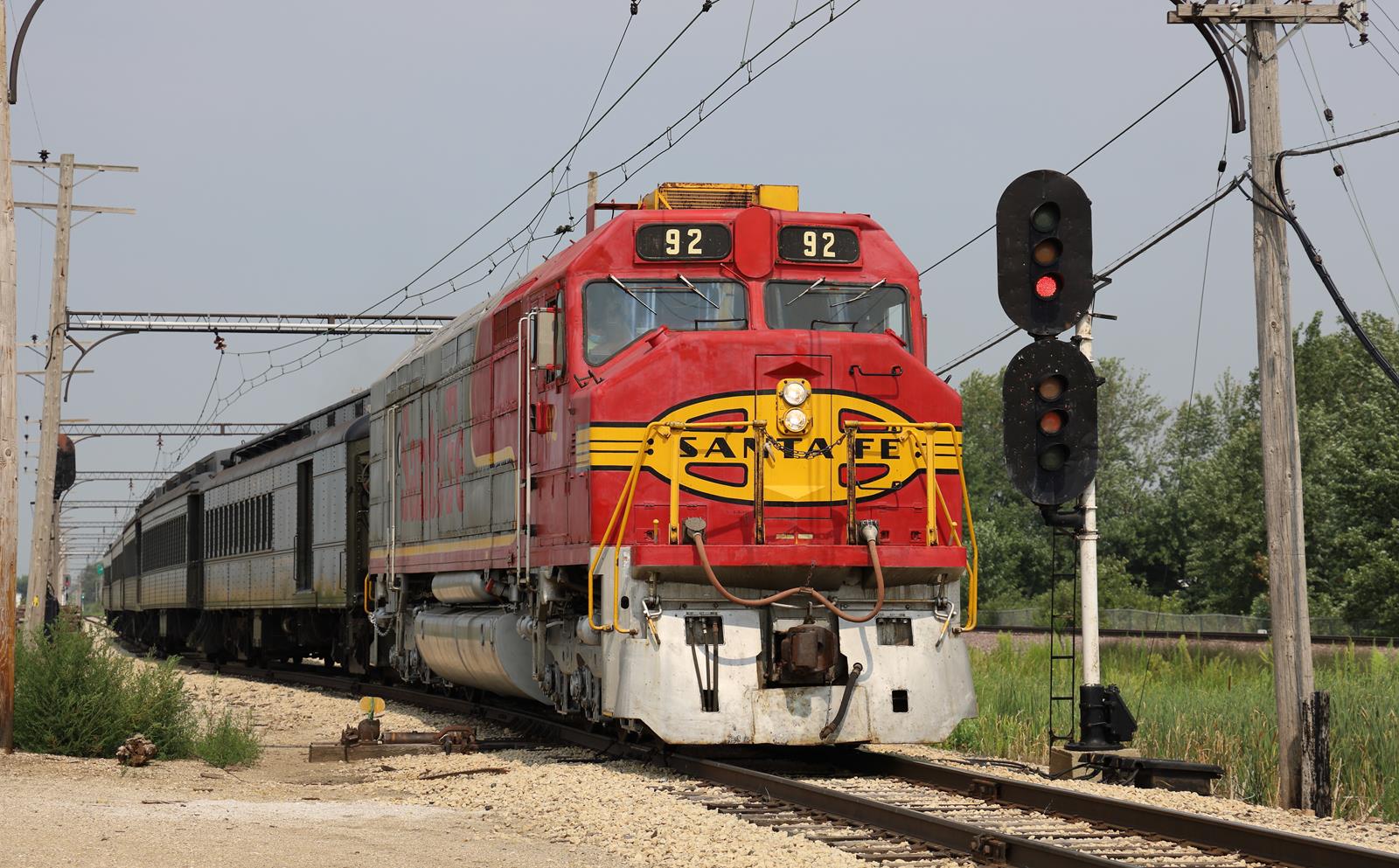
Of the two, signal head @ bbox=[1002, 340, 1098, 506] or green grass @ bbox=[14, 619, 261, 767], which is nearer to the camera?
signal head @ bbox=[1002, 340, 1098, 506]

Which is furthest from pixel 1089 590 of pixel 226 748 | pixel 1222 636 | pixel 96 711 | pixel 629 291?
pixel 1222 636

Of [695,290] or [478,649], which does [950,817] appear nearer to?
[695,290]

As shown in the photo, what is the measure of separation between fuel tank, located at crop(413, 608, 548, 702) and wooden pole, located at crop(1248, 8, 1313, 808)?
20.6ft

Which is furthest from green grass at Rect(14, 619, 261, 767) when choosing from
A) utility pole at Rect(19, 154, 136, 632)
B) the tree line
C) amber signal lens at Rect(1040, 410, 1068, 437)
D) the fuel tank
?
the tree line

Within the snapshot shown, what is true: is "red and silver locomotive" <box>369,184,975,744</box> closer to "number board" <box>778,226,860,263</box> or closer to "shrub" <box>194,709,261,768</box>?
"number board" <box>778,226,860,263</box>

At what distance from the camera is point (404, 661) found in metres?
19.4

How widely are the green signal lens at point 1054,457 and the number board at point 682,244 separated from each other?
470cm

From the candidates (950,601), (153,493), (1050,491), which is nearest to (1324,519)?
(153,493)

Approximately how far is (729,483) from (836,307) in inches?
72.5

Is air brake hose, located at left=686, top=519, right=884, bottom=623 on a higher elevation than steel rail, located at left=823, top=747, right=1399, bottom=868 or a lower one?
higher

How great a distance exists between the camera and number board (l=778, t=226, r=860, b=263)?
12.9 meters

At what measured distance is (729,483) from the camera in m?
12.1

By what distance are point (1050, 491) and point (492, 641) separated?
24.7 ft

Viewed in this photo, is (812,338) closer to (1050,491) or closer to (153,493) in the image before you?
(1050,491)
